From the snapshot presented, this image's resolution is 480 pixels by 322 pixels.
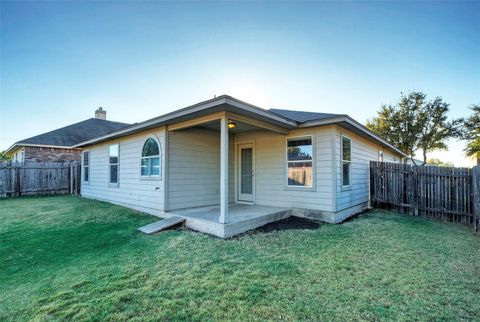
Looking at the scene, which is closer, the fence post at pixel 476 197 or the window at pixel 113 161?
the fence post at pixel 476 197

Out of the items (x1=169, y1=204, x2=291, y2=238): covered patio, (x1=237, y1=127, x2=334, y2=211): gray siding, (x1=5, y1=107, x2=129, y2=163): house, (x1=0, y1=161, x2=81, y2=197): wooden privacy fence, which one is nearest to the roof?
(x1=237, y1=127, x2=334, y2=211): gray siding

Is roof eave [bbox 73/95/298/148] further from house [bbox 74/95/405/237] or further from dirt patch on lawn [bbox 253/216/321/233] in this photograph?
dirt patch on lawn [bbox 253/216/321/233]

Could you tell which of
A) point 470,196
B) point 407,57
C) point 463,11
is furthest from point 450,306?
point 407,57

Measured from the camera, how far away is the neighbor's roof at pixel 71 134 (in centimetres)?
1334

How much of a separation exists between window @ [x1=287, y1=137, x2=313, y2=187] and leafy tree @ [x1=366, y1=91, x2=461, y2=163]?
66.9 feet

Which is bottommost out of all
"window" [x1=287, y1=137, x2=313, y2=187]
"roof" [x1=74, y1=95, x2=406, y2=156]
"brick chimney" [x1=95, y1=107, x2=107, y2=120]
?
"window" [x1=287, y1=137, x2=313, y2=187]

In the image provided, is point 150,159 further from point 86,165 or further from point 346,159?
point 86,165

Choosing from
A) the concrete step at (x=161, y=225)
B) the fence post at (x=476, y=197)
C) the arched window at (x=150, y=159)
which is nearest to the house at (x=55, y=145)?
the arched window at (x=150, y=159)

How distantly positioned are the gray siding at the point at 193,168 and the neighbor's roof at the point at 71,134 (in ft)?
24.3

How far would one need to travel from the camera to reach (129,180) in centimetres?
784

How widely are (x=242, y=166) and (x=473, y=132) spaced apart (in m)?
23.6

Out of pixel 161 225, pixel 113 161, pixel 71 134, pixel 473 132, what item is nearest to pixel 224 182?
pixel 161 225

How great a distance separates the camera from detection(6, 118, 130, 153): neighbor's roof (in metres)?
13.3

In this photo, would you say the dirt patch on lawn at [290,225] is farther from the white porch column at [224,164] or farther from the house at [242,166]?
the white porch column at [224,164]
